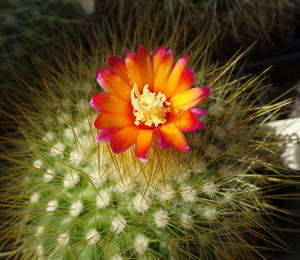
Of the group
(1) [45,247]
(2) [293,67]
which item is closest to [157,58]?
(1) [45,247]

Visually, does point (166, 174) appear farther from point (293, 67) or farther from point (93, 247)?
point (293, 67)

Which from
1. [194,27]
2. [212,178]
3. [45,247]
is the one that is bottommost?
[45,247]

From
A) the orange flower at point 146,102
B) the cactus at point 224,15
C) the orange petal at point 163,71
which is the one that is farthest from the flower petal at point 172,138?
the cactus at point 224,15

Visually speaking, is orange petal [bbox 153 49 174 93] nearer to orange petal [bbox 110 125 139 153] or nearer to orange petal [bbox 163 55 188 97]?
orange petal [bbox 163 55 188 97]

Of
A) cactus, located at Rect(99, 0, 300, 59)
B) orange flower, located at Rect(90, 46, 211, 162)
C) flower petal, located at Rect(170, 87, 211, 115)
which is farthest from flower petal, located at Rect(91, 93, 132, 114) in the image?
cactus, located at Rect(99, 0, 300, 59)

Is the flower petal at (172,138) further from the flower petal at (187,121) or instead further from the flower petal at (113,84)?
the flower petal at (113,84)

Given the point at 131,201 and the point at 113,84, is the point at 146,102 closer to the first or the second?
the point at 113,84
